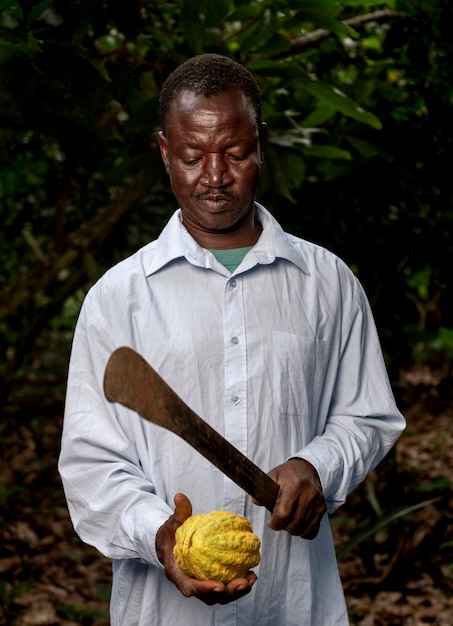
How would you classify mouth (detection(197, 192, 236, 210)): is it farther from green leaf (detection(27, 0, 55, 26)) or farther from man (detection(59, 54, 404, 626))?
green leaf (detection(27, 0, 55, 26))

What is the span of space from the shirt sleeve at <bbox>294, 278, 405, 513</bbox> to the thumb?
328 mm

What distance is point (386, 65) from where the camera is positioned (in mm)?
3045

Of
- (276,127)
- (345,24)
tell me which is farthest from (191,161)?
(345,24)

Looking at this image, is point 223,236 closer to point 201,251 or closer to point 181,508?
point 201,251

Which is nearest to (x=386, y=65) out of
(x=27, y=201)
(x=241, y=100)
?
(x=241, y=100)

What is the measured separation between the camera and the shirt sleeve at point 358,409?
1.62 metres

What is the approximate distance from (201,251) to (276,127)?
1010 millimetres

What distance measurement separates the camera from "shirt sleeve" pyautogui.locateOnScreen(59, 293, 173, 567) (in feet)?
4.93

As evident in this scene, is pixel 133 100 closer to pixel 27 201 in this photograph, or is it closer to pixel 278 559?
pixel 278 559

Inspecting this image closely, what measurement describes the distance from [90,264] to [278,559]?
2137 millimetres

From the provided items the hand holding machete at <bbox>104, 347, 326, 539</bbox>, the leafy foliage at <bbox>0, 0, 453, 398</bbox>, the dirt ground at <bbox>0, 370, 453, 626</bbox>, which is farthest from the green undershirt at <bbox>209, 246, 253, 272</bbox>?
the dirt ground at <bbox>0, 370, 453, 626</bbox>

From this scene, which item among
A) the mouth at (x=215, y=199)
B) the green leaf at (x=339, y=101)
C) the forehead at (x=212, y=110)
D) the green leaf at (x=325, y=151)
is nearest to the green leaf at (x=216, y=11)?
the green leaf at (x=339, y=101)

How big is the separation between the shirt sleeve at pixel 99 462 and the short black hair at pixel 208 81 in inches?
16.7

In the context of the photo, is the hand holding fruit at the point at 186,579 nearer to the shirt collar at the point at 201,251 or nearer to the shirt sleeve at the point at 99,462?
the shirt sleeve at the point at 99,462
